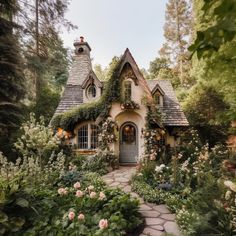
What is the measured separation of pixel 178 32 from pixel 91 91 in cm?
1524

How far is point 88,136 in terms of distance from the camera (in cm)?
1255

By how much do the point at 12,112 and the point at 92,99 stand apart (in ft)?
14.4

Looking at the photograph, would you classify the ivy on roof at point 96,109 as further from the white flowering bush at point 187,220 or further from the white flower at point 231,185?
the white flower at point 231,185

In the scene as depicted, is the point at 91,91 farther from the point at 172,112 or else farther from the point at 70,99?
the point at 172,112

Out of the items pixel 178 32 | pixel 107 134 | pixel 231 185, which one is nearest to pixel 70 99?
pixel 107 134

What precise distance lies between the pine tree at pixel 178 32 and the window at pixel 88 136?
1379 centimetres

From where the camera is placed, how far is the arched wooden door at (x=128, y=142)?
40.1 ft

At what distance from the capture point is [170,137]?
1261 cm

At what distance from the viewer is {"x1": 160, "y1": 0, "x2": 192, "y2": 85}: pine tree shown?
23500mm

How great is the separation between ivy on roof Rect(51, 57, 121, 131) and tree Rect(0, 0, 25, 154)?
2111mm

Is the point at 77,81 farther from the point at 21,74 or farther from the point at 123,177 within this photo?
the point at 123,177

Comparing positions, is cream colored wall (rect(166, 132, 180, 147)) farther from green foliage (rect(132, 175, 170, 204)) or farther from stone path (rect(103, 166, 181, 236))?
stone path (rect(103, 166, 181, 236))

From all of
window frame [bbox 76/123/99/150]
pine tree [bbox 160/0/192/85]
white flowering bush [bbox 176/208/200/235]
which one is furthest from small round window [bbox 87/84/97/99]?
pine tree [bbox 160/0/192/85]

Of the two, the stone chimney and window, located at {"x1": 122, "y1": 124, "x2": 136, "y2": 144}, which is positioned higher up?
the stone chimney
